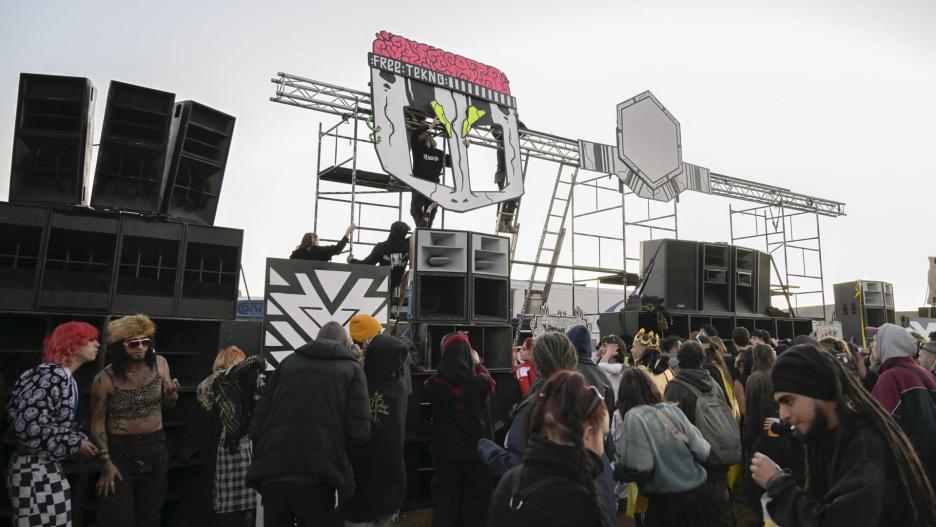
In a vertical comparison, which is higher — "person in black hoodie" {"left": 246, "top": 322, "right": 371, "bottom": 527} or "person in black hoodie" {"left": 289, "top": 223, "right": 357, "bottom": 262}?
"person in black hoodie" {"left": 289, "top": 223, "right": 357, "bottom": 262}

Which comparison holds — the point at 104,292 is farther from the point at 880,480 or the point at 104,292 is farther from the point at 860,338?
the point at 860,338

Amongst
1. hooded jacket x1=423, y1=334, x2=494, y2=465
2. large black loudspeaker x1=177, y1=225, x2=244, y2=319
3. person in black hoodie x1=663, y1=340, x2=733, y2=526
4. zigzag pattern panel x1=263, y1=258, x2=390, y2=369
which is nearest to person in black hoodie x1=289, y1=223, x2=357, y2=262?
zigzag pattern panel x1=263, y1=258, x2=390, y2=369

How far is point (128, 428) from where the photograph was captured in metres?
3.35

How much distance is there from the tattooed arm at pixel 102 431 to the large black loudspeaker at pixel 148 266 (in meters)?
0.81

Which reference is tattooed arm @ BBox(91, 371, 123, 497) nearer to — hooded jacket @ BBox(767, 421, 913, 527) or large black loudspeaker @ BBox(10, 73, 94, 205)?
large black loudspeaker @ BBox(10, 73, 94, 205)

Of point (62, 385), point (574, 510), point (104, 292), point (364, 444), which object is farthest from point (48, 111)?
point (574, 510)

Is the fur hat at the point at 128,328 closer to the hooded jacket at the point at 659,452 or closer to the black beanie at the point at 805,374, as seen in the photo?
the hooded jacket at the point at 659,452

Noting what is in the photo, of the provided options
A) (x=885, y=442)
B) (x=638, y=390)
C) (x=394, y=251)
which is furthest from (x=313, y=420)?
(x=394, y=251)

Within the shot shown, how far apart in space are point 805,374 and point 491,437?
232cm

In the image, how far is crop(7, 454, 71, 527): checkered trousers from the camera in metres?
2.81

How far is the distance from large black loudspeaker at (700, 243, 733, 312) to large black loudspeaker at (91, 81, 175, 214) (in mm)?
7273

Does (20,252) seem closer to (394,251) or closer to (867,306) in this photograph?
(394,251)

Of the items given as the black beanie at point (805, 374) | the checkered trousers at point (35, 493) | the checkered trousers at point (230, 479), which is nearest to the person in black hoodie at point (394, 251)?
the checkered trousers at point (230, 479)

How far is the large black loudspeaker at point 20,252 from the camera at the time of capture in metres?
3.68
